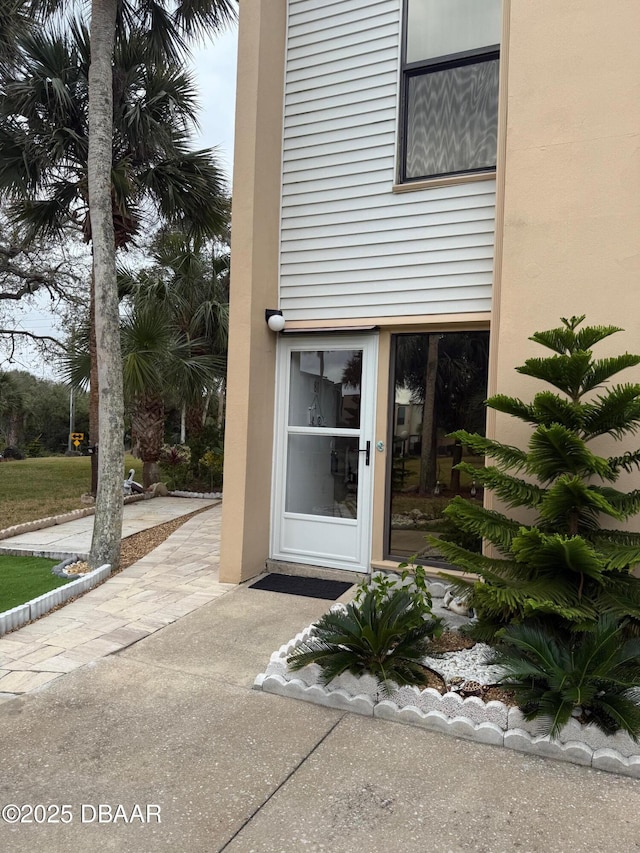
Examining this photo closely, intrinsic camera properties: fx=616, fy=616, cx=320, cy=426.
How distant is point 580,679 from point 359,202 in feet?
13.1

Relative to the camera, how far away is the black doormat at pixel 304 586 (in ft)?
16.1

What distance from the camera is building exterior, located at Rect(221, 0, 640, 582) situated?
15.8 ft

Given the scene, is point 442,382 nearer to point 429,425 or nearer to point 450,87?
point 429,425

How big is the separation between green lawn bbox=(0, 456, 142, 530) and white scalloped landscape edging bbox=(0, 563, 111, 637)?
9.42 ft

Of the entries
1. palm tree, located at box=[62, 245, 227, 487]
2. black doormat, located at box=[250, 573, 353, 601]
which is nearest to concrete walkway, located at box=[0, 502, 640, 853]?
black doormat, located at box=[250, 573, 353, 601]

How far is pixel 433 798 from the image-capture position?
94.1 inches

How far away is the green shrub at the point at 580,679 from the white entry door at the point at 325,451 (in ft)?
7.76

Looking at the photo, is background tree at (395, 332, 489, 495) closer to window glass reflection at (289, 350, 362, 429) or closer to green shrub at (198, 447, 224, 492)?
window glass reflection at (289, 350, 362, 429)

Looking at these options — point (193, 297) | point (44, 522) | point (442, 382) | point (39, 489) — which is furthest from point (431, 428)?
point (39, 489)

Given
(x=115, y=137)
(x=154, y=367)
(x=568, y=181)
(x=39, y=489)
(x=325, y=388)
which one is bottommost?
(x=39, y=489)

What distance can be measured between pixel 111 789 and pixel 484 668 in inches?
76.8

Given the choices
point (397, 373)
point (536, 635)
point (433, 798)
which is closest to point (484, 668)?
point (536, 635)

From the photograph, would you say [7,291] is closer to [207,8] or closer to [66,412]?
[207,8]

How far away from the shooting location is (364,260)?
16.9 ft
